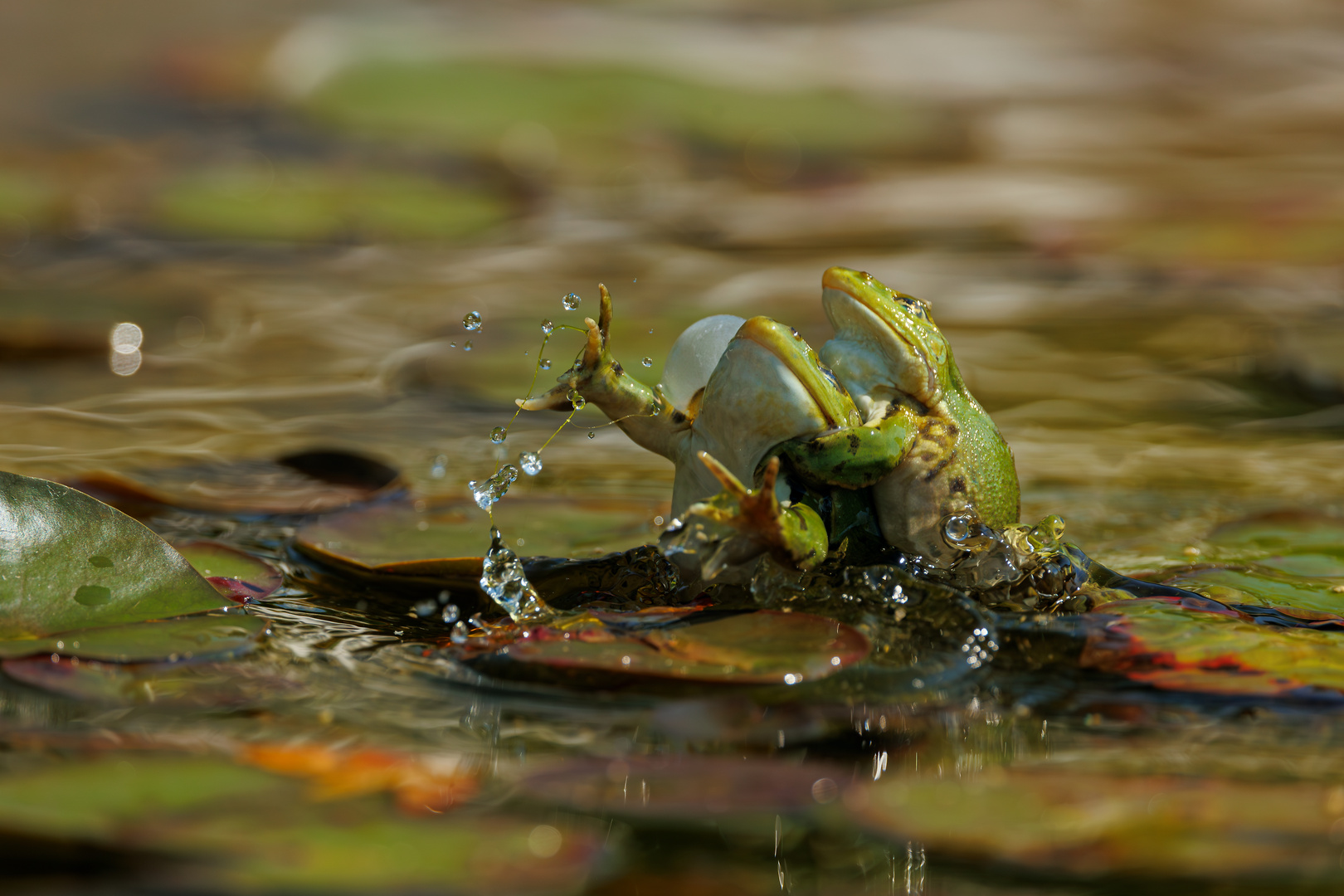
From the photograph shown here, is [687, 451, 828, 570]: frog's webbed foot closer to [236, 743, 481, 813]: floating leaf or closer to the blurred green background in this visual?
[236, 743, 481, 813]: floating leaf

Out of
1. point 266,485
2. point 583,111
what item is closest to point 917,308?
point 266,485

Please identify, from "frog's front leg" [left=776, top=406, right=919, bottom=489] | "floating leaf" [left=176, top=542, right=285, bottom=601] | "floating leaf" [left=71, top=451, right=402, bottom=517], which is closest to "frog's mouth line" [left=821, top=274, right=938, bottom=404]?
"frog's front leg" [left=776, top=406, right=919, bottom=489]

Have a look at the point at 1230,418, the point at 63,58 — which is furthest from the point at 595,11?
the point at 1230,418

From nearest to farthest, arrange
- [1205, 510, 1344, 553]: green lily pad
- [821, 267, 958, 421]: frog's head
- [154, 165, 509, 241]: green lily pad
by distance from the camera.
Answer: [821, 267, 958, 421]: frog's head
[1205, 510, 1344, 553]: green lily pad
[154, 165, 509, 241]: green lily pad

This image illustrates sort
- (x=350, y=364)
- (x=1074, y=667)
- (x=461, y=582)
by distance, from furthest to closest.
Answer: (x=350, y=364) → (x=461, y=582) → (x=1074, y=667)

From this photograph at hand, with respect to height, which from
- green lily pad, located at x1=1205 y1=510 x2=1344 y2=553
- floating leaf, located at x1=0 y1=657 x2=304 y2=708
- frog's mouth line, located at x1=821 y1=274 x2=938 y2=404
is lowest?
green lily pad, located at x1=1205 y1=510 x2=1344 y2=553

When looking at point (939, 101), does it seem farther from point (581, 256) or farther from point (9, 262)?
point (9, 262)

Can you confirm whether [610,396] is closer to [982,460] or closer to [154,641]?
[982,460]

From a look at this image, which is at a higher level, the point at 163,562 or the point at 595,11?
the point at 595,11
